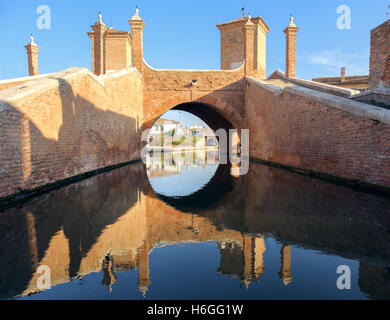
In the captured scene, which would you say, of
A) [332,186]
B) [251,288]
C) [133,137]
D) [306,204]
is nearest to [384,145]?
[332,186]

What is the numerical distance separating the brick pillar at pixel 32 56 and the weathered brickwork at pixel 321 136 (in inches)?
591

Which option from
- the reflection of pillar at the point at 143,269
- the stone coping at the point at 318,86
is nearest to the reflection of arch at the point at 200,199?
the reflection of pillar at the point at 143,269

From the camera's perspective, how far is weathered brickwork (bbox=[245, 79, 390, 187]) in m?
5.78

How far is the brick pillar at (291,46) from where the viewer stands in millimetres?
15875

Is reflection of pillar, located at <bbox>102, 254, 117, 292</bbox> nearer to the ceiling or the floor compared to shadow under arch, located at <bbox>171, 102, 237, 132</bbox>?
nearer to the floor

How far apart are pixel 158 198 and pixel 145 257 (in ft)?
9.57

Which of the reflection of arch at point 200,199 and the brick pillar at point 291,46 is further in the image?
the brick pillar at point 291,46

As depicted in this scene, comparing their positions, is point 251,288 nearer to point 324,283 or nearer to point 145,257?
Result: point 324,283

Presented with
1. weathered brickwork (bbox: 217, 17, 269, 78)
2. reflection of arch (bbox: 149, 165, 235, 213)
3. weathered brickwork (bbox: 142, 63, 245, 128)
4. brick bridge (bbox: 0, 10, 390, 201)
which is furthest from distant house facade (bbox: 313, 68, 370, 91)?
reflection of arch (bbox: 149, 165, 235, 213)

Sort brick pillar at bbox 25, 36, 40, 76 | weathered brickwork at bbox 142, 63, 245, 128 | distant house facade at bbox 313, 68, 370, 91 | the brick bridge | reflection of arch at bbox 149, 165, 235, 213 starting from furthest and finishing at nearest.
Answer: distant house facade at bbox 313, 68, 370, 91, brick pillar at bbox 25, 36, 40, 76, weathered brickwork at bbox 142, 63, 245, 128, the brick bridge, reflection of arch at bbox 149, 165, 235, 213

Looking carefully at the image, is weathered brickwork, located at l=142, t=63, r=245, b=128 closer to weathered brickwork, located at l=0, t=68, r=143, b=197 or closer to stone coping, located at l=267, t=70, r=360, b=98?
stone coping, located at l=267, t=70, r=360, b=98

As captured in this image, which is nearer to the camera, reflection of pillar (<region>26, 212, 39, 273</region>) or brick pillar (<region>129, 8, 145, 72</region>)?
reflection of pillar (<region>26, 212, 39, 273</region>)

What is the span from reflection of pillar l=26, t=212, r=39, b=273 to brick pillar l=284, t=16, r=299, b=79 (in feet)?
53.3

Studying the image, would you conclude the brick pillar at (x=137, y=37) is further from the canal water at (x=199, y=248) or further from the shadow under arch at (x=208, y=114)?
the canal water at (x=199, y=248)
